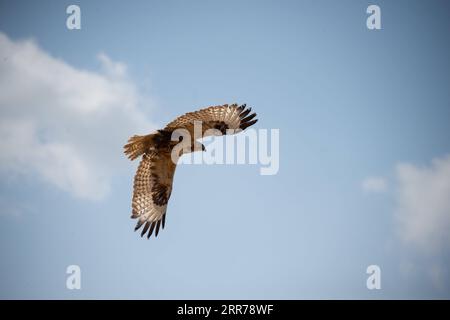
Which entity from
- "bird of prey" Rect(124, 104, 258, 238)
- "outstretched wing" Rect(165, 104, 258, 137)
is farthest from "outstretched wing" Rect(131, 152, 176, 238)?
"outstretched wing" Rect(165, 104, 258, 137)

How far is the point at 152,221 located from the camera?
9789 millimetres

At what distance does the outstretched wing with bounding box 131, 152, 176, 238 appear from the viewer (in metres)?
9.70

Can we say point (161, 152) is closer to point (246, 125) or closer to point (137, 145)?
point (137, 145)

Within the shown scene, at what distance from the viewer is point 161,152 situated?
9.27 m

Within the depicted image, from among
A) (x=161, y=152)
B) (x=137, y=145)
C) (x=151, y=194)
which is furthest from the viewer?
(x=151, y=194)

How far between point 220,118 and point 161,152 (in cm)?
133

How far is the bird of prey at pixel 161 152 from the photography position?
8.86 metres

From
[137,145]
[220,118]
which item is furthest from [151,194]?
[220,118]

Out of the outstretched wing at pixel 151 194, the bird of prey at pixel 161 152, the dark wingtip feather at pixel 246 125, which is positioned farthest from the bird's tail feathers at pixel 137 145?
the dark wingtip feather at pixel 246 125

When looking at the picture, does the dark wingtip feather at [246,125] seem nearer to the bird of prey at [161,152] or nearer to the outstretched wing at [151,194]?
the bird of prey at [161,152]

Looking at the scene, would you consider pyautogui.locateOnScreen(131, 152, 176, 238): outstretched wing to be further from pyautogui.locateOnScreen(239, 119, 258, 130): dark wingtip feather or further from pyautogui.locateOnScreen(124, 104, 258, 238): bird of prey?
pyautogui.locateOnScreen(239, 119, 258, 130): dark wingtip feather

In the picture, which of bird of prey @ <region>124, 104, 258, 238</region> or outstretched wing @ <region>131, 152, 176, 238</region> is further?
outstretched wing @ <region>131, 152, 176, 238</region>
